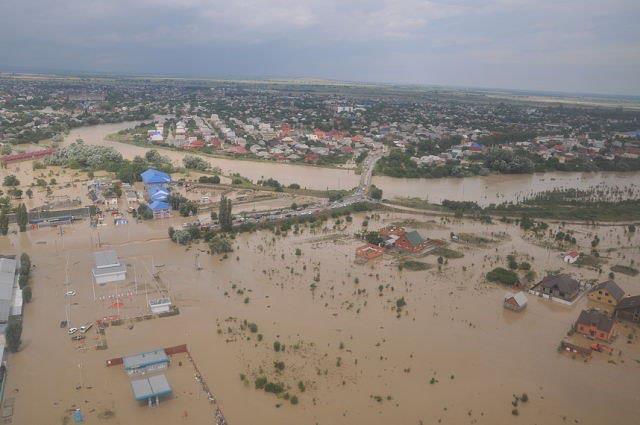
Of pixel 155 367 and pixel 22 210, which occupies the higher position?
pixel 22 210

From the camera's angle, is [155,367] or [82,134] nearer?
[155,367]

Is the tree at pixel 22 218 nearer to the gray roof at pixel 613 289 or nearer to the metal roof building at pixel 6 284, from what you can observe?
the metal roof building at pixel 6 284

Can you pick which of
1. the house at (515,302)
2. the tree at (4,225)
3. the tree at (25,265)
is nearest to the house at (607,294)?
the house at (515,302)

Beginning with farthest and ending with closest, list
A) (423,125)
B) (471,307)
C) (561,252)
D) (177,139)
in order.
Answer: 1. (423,125)
2. (177,139)
3. (561,252)
4. (471,307)

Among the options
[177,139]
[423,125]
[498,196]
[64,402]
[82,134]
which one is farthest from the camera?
[423,125]

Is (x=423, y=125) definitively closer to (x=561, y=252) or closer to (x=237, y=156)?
(x=237, y=156)

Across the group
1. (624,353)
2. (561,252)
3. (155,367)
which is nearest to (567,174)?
(561,252)

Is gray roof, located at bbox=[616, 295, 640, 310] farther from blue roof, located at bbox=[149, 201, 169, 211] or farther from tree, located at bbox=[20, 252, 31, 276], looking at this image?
blue roof, located at bbox=[149, 201, 169, 211]

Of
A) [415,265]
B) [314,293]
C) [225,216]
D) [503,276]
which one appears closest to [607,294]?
[503,276]
